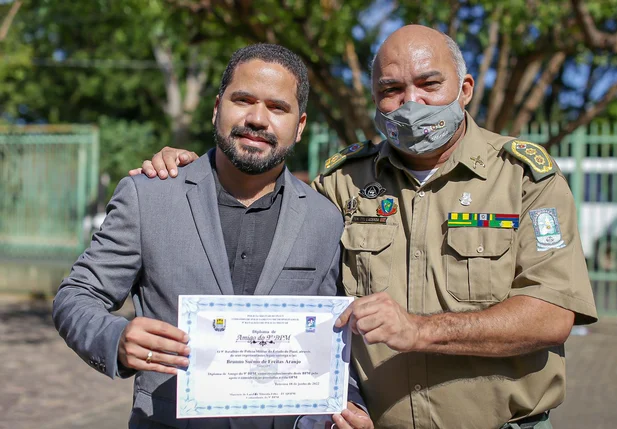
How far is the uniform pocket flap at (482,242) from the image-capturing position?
2545 mm

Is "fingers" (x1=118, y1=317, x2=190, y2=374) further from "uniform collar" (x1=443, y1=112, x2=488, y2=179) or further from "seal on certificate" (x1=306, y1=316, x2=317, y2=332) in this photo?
"uniform collar" (x1=443, y1=112, x2=488, y2=179)

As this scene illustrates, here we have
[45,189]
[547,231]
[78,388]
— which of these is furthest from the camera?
[45,189]

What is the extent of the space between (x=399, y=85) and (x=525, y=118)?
619 cm

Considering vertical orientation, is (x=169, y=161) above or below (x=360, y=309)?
above

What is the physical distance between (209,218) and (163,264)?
221 mm

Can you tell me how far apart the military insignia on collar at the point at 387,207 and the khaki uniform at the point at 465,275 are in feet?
0.05

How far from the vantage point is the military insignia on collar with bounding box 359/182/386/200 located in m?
2.81

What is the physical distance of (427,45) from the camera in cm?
272

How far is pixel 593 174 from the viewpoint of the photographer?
11086 millimetres

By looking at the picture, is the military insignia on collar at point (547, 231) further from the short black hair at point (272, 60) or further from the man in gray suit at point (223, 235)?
the short black hair at point (272, 60)

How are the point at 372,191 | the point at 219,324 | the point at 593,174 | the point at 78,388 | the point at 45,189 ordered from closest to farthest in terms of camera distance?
1. the point at 219,324
2. the point at 372,191
3. the point at 78,388
4. the point at 593,174
5. the point at 45,189

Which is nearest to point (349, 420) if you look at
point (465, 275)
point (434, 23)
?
point (465, 275)

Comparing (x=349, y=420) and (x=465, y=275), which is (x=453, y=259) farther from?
(x=349, y=420)

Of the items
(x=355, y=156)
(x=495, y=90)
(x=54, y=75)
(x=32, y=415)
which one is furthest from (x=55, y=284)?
(x=54, y=75)
